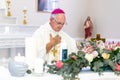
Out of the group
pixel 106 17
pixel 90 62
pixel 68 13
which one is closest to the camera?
pixel 90 62

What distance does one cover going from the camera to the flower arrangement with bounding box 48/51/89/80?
1.93m

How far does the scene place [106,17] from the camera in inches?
268

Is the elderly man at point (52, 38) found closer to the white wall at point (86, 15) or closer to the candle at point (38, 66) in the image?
the candle at point (38, 66)

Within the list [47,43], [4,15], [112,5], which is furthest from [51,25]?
[112,5]

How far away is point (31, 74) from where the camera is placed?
6.44ft

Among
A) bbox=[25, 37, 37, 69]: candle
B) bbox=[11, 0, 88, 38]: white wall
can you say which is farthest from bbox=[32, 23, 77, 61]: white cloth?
bbox=[11, 0, 88, 38]: white wall

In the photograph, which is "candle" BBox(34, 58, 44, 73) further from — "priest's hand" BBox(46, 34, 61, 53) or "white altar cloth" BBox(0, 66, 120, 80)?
"priest's hand" BBox(46, 34, 61, 53)

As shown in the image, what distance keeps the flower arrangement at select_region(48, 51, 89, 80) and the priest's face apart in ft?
3.37

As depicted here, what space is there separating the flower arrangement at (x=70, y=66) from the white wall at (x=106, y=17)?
15.4 feet

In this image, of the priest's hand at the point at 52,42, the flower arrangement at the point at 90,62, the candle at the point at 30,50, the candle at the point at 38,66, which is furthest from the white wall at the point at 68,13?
the candle at the point at 38,66

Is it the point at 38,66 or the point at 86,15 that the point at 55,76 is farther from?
the point at 86,15

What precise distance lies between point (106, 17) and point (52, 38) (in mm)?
3994

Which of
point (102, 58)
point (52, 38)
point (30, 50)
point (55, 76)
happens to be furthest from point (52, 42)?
point (55, 76)

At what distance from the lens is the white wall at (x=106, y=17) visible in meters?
→ 6.57
